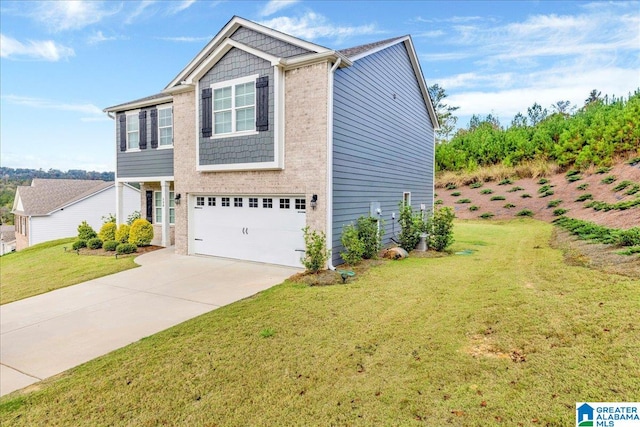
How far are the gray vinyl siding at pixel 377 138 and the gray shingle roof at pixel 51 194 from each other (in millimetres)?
24629

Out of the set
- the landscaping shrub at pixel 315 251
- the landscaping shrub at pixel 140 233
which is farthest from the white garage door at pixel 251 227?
the landscaping shrub at pixel 140 233

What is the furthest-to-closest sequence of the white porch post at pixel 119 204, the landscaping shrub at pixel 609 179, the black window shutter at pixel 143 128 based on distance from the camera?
1. the landscaping shrub at pixel 609 179
2. the white porch post at pixel 119 204
3. the black window shutter at pixel 143 128

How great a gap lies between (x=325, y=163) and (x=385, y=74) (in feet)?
15.9

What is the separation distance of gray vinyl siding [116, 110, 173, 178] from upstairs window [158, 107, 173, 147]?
325mm

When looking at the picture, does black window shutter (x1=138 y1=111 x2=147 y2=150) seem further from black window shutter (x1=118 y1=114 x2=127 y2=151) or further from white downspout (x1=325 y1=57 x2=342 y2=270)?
white downspout (x1=325 y1=57 x2=342 y2=270)

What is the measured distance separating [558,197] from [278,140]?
17.3 meters

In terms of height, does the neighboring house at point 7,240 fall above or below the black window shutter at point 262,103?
below

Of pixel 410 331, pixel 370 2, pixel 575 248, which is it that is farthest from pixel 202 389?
pixel 370 2

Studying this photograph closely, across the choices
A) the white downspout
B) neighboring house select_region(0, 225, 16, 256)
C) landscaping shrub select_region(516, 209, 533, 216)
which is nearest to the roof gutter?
the white downspout

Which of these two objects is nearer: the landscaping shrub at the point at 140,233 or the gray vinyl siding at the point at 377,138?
the gray vinyl siding at the point at 377,138

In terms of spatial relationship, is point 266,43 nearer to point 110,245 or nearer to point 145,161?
point 145,161

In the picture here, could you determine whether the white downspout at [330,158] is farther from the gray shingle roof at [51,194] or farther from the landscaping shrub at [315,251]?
the gray shingle roof at [51,194]

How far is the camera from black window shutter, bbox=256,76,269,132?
31.3ft

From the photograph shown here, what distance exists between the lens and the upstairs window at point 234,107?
32.7 ft
